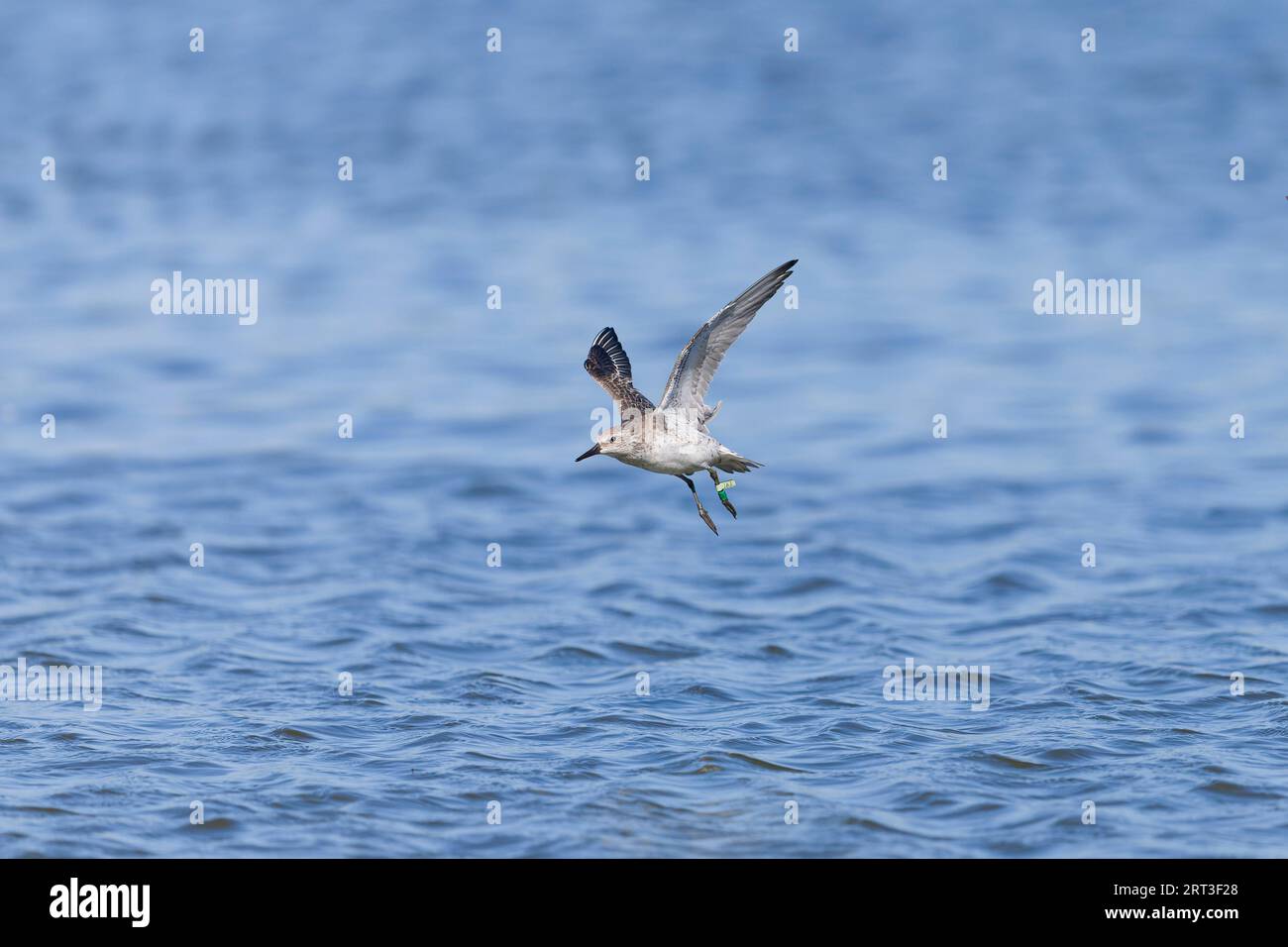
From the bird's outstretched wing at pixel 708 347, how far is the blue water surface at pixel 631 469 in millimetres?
2802

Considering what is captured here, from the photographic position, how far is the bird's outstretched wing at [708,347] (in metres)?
9.86

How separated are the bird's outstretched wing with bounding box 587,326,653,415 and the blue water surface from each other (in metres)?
2.75

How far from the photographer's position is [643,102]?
102 ft

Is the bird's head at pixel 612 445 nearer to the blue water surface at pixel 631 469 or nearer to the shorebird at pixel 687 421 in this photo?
the shorebird at pixel 687 421

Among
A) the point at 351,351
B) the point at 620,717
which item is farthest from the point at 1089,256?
the point at 620,717

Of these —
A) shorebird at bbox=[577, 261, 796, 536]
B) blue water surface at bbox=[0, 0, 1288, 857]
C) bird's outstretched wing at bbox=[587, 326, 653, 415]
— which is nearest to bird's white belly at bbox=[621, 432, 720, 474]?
shorebird at bbox=[577, 261, 796, 536]

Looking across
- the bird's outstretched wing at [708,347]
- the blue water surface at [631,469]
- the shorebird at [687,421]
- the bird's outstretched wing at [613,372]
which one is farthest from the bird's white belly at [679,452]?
the blue water surface at [631,469]

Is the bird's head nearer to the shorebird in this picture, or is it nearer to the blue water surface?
the shorebird

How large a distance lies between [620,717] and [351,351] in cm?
1234

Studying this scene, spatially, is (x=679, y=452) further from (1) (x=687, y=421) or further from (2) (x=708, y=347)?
(2) (x=708, y=347)

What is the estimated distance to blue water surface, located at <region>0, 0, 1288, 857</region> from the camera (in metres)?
11.1

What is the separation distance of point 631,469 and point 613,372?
9.50m

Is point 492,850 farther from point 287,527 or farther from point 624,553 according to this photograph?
point 287,527

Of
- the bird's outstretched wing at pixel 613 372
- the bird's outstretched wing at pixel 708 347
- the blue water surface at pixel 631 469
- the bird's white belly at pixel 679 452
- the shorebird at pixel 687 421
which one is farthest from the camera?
the blue water surface at pixel 631 469
